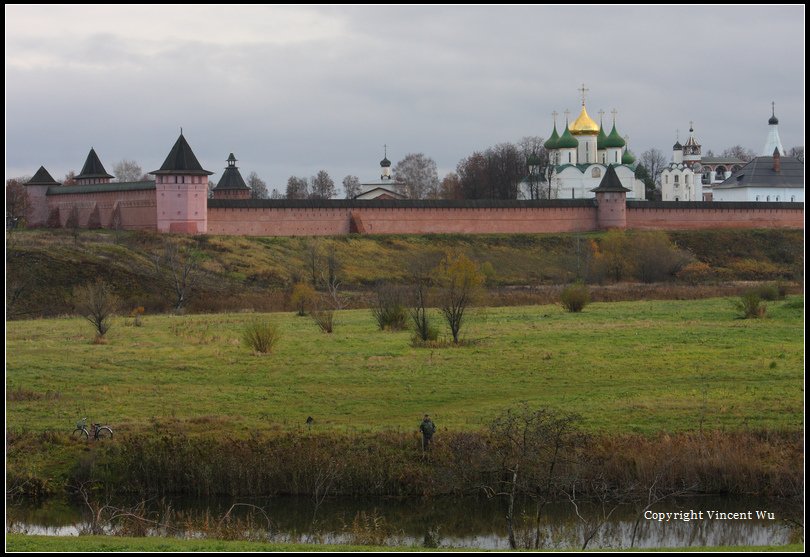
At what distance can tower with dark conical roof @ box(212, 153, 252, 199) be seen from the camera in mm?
55688

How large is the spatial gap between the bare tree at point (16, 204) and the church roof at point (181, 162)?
6592 millimetres

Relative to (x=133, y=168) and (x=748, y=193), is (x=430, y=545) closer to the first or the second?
(x=748, y=193)

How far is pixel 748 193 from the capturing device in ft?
214

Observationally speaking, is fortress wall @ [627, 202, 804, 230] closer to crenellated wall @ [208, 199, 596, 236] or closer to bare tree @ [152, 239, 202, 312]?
crenellated wall @ [208, 199, 596, 236]

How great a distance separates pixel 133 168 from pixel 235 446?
255 ft

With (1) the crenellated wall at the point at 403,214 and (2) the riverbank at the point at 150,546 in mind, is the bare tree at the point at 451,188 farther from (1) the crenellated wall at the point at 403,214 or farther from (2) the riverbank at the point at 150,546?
(2) the riverbank at the point at 150,546

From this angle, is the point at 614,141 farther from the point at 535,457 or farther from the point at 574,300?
the point at 535,457

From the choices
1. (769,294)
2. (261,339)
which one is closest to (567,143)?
(769,294)

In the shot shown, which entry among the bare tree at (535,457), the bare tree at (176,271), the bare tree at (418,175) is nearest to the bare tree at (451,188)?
the bare tree at (418,175)

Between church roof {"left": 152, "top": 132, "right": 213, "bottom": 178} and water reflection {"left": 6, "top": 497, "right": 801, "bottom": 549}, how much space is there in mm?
29587

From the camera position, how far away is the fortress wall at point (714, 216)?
5375cm

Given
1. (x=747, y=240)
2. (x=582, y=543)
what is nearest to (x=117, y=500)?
(x=582, y=543)

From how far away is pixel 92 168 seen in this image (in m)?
52.2

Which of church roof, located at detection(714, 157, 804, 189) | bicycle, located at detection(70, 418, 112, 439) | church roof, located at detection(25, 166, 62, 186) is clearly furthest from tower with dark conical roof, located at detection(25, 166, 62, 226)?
church roof, located at detection(714, 157, 804, 189)
